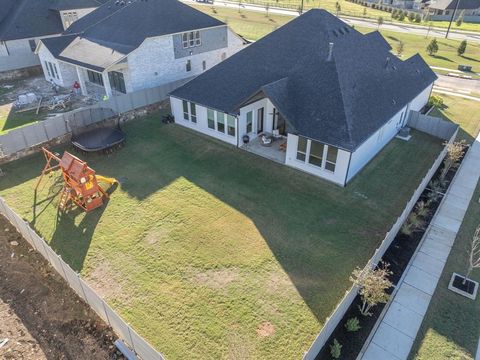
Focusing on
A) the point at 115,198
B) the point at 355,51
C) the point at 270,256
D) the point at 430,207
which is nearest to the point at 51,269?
the point at 115,198

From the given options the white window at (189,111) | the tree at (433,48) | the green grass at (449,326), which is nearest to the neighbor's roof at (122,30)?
the white window at (189,111)

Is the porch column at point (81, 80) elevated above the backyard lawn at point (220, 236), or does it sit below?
above

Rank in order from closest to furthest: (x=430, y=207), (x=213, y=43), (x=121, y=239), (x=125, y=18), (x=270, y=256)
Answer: (x=270, y=256), (x=121, y=239), (x=430, y=207), (x=125, y=18), (x=213, y=43)

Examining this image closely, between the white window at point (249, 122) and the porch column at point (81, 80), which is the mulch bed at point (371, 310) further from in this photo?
the porch column at point (81, 80)

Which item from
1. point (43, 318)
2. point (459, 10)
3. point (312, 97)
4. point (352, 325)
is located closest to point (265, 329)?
point (352, 325)

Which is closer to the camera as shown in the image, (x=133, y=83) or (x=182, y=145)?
(x=182, y=145)

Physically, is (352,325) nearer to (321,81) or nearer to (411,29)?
(321,81)

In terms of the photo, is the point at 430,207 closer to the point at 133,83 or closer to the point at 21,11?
the point at 133,83
